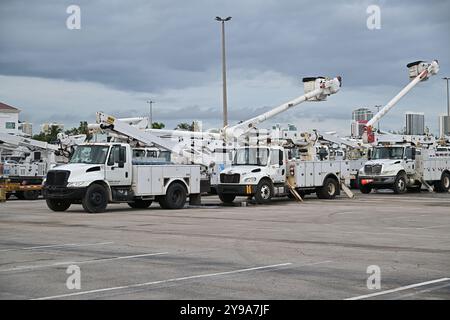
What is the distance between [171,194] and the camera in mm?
25344

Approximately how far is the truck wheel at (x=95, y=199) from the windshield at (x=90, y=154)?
972 millimetres

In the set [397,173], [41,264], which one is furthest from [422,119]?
[41,264]

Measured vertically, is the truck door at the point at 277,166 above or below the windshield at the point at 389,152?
below

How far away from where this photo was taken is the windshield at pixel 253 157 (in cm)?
2833

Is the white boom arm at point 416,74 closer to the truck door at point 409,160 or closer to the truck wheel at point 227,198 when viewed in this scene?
the truck door at point 409,160

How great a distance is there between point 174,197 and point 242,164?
161 inches

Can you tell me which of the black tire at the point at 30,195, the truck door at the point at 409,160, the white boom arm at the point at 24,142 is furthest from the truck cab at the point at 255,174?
the white boom arm at the point at 24,142

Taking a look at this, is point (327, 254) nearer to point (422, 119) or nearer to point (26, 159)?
point (26, 159)

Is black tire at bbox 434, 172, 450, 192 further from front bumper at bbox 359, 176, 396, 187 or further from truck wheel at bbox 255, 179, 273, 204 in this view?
truck wheel at bbox 255, 179, 273, 204

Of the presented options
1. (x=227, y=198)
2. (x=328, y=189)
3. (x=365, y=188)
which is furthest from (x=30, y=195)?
(x=365, y=188)

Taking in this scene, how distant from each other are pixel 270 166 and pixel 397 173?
9808mm

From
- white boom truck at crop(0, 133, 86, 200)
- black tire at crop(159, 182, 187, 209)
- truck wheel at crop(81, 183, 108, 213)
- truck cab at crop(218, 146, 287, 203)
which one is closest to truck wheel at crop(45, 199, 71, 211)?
truck wheel at crop(81, 183, 108, 213)
